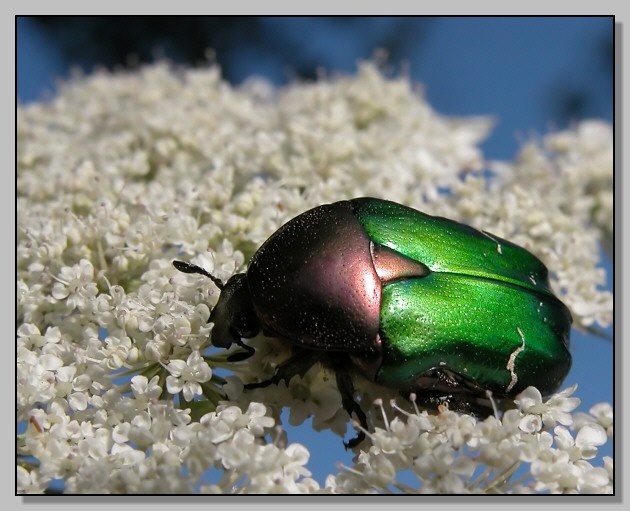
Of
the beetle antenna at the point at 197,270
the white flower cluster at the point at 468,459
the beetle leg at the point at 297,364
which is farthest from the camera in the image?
the beetle antenna at the point at 197,270

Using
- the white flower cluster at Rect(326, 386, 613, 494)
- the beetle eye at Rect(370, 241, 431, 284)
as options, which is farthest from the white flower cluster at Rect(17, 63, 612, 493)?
the beetle eye at Rect(370, 241, 431, 284)

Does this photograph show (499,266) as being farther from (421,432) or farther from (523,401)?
(421,432)

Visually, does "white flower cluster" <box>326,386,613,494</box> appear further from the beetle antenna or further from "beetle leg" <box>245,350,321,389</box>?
the beetle antenna

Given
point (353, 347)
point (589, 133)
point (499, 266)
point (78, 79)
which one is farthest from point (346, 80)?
point (353, 347)

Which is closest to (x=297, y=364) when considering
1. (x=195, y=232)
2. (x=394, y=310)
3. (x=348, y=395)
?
(x=348, y=395)

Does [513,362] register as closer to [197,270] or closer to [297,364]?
[297,364]

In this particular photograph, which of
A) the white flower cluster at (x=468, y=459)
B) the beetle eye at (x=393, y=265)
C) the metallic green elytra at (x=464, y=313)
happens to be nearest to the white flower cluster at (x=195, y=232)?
the white flower cluster at (x=468, y=459)

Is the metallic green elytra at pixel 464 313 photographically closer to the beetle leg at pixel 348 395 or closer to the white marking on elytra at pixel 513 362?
the white marking on elytra at pixel 513 362
